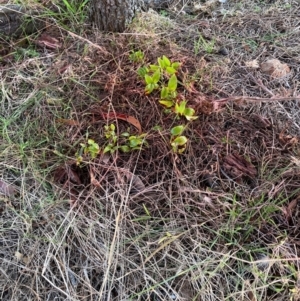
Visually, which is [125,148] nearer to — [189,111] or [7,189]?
[189,111]

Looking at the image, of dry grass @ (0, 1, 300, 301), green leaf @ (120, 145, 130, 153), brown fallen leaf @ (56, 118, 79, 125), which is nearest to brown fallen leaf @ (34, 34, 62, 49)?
dry grass @ (0, 1, 300, 301)

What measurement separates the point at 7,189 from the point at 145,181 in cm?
48

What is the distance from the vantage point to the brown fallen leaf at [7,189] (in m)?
1.45

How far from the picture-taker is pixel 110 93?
163cm

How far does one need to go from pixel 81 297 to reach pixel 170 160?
55cm

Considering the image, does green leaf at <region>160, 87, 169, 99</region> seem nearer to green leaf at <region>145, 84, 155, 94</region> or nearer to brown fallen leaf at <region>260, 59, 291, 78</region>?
green leaf at <region>145, 84, 155, 94</region>

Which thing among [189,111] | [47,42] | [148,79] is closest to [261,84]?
[189,111]

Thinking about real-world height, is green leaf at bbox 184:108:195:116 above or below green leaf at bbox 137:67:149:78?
below

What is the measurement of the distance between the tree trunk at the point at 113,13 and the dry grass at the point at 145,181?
0.05m

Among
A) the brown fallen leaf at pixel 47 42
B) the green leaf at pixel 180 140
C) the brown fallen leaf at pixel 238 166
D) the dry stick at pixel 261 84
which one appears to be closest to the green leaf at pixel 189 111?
the green leaf at pixel 180 140

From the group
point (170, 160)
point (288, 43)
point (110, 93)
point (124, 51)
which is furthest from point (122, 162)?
point (288, 43)

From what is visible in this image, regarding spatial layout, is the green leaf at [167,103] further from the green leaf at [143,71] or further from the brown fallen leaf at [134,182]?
the brown fallen leaf at [134,182]

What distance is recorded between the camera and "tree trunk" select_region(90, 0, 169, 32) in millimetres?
1828

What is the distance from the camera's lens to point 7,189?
146 cm
